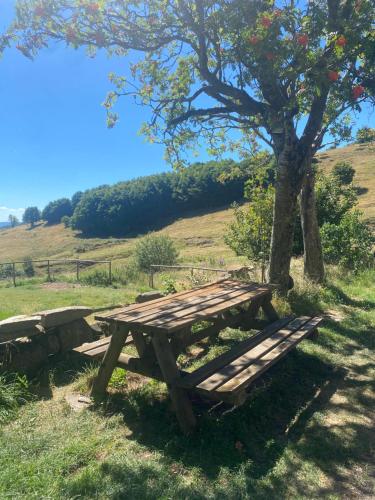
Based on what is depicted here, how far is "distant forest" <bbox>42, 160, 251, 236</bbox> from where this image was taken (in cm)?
6962

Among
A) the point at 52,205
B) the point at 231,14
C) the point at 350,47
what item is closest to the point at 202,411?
the point at 350,47

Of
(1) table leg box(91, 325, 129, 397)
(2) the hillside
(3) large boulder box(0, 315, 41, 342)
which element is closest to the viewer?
(1) table leg box(91, 325, 129, 397)

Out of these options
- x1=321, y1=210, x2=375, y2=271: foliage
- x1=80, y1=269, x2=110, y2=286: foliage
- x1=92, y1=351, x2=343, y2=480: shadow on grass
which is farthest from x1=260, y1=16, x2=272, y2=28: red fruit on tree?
x1=80, y1=269, x2=110, y2=286: foliage

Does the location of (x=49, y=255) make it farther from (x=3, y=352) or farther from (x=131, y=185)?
(x=3, y=352)

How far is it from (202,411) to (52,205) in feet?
373

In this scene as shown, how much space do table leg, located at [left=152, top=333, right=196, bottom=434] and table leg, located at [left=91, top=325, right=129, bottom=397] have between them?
41 cm

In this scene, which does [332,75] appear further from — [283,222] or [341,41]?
[283,222]

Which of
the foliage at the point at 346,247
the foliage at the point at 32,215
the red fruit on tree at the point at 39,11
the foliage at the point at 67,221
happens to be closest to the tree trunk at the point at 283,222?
the red fruit on tree at the point at 39,11

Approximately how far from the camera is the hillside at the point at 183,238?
41812 millimetres

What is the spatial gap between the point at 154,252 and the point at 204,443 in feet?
63.5

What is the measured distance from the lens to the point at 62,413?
3662 mm

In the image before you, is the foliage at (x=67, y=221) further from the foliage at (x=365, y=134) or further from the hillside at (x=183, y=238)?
the foliage at (x=365, y=134)

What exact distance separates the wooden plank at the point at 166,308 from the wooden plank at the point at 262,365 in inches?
37.7

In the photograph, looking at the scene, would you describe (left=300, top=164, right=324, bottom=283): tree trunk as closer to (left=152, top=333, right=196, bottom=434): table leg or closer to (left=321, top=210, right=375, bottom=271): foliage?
(left=321, top=210, right=375, bottom=271): foliage
